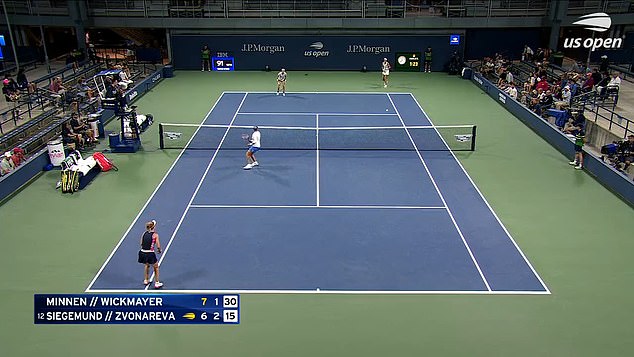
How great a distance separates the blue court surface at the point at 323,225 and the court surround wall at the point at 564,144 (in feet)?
14.4

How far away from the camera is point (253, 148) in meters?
19.9

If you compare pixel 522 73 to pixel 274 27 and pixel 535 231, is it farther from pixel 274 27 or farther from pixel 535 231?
pixel 535 231

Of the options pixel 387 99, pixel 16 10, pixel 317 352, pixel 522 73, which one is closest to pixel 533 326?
pixel 317 352

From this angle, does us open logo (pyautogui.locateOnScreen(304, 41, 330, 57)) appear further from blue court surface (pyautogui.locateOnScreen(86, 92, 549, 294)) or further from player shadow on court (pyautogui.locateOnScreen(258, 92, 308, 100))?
blue court surface (pyautogui.locateOnScreen(86, 92, 549, 294))

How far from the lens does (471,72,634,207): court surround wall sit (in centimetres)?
1766

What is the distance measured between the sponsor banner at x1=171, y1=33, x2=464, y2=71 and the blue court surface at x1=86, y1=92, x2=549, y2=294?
17851mm

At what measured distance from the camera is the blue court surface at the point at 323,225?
42.6ft

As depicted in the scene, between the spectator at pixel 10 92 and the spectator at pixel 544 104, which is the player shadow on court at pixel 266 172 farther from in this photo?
the spectator at pixel 544 104

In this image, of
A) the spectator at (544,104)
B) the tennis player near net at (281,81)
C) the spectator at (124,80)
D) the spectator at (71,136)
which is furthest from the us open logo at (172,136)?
the spectator at (544,104)

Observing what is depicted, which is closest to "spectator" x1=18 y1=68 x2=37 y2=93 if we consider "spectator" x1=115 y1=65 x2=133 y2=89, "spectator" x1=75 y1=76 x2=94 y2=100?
"spectator" x1=75 y1=76 x2=94 y2=100

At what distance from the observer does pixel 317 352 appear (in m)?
10.5

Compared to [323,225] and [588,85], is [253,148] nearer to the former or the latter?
[323,225]

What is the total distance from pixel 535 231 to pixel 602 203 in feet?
11.0
